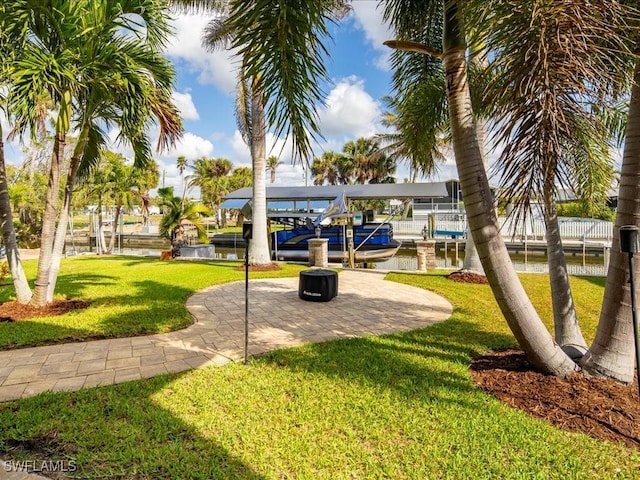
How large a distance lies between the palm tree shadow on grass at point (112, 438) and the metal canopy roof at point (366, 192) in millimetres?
15613

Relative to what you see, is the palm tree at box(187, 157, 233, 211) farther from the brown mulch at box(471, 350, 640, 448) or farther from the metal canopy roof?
the brown mulch at box(471, 350, 640, 448)

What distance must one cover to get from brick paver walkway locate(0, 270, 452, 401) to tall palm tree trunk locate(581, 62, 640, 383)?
8.68 ft

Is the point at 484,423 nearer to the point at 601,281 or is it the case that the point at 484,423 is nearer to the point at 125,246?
the point at 601,281

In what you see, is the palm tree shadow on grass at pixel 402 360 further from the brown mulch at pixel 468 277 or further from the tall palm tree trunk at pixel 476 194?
the brown mulch at pixel 468 277

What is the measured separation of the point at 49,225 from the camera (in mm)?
6039

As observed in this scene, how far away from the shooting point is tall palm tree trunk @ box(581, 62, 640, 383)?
9.82 ft

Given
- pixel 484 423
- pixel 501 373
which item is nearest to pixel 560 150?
pixel 484 423

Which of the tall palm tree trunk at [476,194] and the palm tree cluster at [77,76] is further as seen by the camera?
the palm tree cluster at [77,76]

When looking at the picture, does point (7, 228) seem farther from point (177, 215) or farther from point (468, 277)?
point (468, 277)

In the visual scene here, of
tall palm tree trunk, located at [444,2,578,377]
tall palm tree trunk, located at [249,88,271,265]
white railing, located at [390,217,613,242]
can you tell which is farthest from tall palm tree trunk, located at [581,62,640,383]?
white railing, located at [390,217,613,242]

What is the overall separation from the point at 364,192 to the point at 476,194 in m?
16.0

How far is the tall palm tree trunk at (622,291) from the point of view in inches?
118

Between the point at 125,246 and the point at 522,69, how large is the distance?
3322 centimetres

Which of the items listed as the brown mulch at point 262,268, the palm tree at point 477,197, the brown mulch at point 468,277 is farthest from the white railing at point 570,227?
the palm tree at point 477,197
